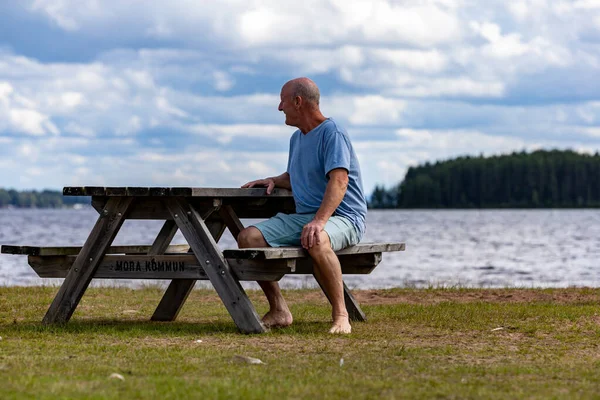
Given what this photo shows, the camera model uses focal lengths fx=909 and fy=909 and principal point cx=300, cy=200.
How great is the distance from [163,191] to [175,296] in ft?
5.18

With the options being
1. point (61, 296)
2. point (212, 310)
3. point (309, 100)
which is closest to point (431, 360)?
point (309, 100)

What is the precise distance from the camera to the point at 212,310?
1010 centimetres

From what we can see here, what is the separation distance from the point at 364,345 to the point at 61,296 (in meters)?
2.96

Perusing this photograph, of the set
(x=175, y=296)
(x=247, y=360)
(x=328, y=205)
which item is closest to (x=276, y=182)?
(x=328, y=205)

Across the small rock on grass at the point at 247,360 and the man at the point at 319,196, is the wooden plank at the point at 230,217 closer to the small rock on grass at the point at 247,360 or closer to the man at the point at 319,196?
the man at the point at 319,196

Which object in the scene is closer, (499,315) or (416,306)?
(499,315)

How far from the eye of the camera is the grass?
5094 mm

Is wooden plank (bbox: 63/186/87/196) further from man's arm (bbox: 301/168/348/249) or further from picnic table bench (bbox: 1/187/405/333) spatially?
man's arm (bbox: 301/168/348/249)

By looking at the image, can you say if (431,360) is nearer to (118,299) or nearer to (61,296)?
(61,296)

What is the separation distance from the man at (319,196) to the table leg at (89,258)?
1127 mm

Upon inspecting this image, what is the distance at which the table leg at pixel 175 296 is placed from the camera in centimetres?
875

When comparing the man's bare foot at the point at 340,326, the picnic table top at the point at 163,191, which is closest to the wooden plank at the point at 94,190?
the picnic table top at the point at 163,191

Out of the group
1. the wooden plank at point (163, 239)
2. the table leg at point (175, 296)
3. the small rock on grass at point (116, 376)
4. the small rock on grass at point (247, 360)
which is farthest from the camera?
the table leg at point (175, 296)

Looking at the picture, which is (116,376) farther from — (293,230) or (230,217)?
(230,217)
